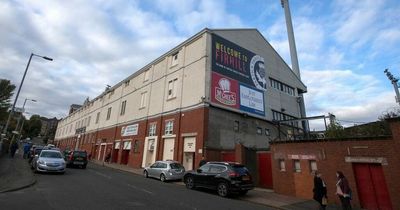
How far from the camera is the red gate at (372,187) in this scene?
→ 11.3 m

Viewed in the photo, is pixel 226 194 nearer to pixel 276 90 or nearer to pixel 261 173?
pixel 261 173

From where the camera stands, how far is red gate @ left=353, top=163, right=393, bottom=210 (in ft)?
37.0

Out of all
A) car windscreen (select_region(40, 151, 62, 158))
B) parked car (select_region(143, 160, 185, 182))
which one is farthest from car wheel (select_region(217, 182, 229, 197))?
car windscreen (select_region(40, 151, 62, 158))

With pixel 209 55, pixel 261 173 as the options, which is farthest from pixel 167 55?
pixel 261 173

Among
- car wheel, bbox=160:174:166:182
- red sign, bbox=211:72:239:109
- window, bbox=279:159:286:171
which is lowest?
car wheel, bbox=160:174:166:182

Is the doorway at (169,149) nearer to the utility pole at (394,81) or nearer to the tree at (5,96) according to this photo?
the tree at (5,96)

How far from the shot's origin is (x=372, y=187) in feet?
38.2

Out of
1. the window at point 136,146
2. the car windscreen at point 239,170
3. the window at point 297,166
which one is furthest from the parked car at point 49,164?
the window at point 297,166

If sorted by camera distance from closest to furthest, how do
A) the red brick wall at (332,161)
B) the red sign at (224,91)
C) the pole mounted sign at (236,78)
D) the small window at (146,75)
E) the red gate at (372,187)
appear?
1. the red brick wall at (332,161)
2. the red gate at (372,187)
3. the red sign at (224,91)
4. the pole mounted sign at (236,78)
5. the small window at (146,75)

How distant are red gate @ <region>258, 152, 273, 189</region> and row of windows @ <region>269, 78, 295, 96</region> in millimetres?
16753

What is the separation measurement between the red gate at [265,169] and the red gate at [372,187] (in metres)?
5.96

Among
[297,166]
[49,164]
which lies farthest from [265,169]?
[49,164]

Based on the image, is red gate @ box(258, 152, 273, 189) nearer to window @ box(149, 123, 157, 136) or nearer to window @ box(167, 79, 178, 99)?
window @ box(167, 79, 178, 99)

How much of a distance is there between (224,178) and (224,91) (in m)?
13.0
